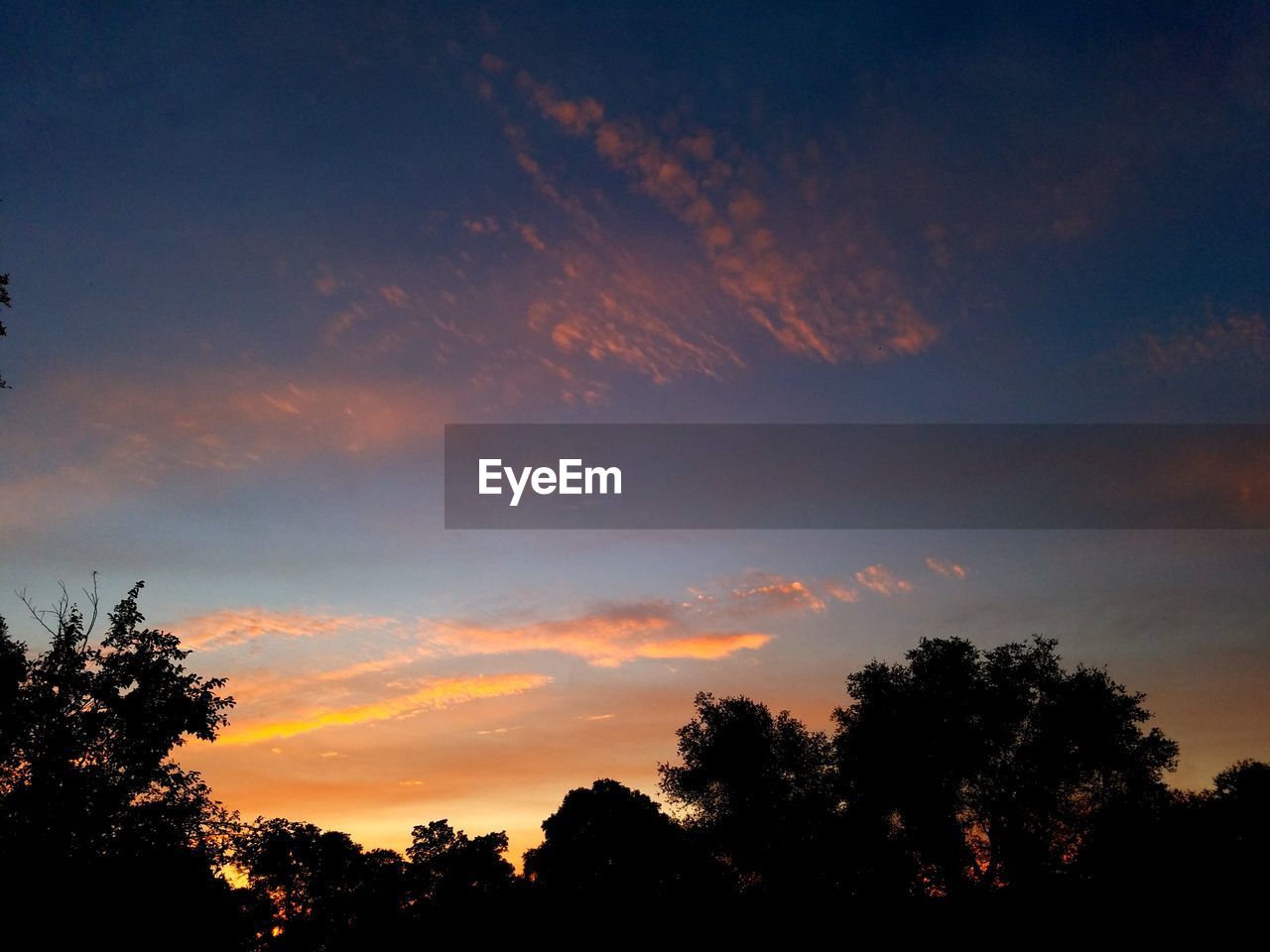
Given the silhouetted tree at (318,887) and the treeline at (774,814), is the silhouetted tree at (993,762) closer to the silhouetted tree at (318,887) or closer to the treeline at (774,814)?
the treeline at (774,814)

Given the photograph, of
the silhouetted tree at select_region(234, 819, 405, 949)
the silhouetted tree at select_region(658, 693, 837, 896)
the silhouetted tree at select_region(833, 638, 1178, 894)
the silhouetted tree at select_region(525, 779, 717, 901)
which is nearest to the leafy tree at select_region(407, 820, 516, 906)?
the silhouetted tree at select_region(234, 819, 405, 949)

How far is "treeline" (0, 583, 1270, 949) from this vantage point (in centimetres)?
2977

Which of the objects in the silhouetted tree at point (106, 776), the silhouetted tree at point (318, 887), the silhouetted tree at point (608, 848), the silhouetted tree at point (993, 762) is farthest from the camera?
the silhouetted tree at point (318, 887)

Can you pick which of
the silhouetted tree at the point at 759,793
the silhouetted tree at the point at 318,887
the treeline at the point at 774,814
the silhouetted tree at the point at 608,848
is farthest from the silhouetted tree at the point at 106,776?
the silhouetted tree at the point at 318,887

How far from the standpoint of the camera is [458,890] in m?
106

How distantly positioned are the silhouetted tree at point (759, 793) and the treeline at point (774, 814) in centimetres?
17

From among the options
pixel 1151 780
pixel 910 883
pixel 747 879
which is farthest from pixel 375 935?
pixel 1151 780

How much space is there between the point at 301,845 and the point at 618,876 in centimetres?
5521

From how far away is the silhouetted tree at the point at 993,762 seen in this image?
164ft

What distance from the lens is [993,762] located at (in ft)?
173

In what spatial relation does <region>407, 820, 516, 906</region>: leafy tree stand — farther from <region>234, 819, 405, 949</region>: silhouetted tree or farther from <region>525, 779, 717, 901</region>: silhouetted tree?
<region>525, 779, 717, 901</region>: silhouetted tree

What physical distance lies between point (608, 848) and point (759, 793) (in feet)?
108

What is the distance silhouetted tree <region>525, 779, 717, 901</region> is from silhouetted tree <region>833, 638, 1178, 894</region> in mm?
32451

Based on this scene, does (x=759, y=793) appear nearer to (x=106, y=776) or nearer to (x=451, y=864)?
(x=106, y=776)
